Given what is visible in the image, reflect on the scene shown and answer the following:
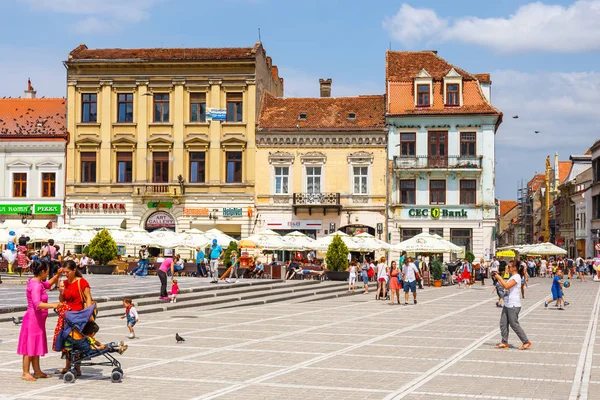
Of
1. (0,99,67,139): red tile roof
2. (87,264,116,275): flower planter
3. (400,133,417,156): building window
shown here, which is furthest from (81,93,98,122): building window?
(400,133,417,156): building window

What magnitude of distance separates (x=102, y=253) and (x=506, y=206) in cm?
15006

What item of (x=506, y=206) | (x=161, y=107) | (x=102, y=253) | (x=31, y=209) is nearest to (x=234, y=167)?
(x=161, y=107)

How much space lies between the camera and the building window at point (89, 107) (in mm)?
53812

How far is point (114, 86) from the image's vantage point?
2104 inches

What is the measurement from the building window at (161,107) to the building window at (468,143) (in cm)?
1780

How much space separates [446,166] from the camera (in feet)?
172

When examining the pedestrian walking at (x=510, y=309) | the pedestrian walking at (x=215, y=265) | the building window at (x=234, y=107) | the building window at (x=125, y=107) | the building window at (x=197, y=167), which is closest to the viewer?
the pedestrian walking at (x=510, y=309)

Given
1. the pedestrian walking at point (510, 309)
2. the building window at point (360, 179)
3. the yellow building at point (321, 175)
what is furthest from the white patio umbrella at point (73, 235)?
the pedestrian walking at point (510, 309)

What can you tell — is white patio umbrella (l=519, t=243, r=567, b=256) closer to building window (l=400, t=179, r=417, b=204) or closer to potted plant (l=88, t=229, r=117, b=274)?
building window (l=400, t=179, r=417, b=204)

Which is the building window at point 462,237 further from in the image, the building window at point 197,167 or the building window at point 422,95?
the building window at point 197,167

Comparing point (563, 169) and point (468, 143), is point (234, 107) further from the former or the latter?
point (563, 169)

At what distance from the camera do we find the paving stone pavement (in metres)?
11.7

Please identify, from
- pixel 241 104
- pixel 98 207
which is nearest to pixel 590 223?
pixel 241 104

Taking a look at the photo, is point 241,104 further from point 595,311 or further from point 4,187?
point 595,311
